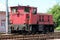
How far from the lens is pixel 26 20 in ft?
79.1

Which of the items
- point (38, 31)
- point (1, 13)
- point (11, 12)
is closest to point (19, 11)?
point (11, 12)

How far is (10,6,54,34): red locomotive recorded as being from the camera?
23.5 m

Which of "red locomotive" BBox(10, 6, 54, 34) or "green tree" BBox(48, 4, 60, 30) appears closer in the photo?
"red locomotive" BBox(10, 6, 54, 34)

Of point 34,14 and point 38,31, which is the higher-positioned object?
point 34,14

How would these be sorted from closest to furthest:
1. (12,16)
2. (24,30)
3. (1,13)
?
1. (24,30)
2. (12,16)
3. (1,13)

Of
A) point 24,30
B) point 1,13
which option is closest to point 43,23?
point 24,30

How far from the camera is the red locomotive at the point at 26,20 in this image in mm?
23508

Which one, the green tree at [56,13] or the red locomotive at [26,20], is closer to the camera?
the red locomotive at [26,20]

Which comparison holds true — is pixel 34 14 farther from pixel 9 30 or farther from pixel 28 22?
pixel 9 30

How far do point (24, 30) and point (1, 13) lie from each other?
35.5 feet

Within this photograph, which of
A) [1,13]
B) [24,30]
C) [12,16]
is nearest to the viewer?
[24,30]

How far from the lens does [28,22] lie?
78.7ft

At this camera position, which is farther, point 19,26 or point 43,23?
point 43,23

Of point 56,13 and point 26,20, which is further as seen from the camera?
point 56,13
